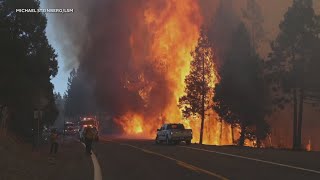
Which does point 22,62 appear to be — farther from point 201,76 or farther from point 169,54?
point 169,54

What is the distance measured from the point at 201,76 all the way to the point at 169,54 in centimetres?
1668

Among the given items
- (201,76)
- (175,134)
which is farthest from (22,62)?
(201,76)

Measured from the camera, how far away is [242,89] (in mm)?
66812

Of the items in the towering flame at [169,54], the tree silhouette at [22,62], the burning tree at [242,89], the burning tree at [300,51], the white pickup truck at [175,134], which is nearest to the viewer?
the tree silhouette at [22,62]

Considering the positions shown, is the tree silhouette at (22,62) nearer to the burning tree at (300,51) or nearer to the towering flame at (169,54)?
the burning tree at (300,51)

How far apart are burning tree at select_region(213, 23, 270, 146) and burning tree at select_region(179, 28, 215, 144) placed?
1.67 metres

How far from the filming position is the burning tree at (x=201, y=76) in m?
66.9

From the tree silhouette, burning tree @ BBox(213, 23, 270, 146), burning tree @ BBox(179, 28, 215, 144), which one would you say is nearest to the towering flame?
burning tree @ BBox(179, 28, 215, 144)

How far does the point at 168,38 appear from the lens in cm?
8394

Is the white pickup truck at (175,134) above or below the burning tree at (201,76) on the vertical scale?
below

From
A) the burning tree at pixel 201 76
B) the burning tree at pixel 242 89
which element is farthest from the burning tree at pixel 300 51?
the burning tree at pixel 201 76

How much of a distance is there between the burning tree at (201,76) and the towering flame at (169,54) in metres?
8.14

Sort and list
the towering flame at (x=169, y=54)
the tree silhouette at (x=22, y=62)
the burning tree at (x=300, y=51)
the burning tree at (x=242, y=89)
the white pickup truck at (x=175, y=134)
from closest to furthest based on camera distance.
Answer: the tree silhouette at (x=22, y=62) → the white pickup truck at (x=175, y=134) → the burning tree at (x=300, y=51) → the burning tree at (x=242, y=89) → the towering flame at (x=169, y=54)

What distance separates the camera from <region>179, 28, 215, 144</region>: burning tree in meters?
66.9
